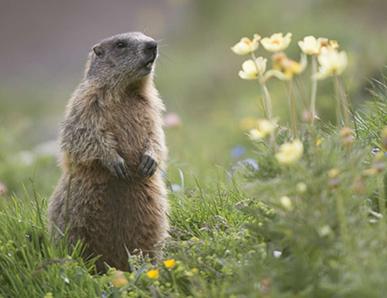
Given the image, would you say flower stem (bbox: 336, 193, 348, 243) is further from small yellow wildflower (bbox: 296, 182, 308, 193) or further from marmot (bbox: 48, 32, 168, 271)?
marmot (bbox: 48, 32, 168, 271)

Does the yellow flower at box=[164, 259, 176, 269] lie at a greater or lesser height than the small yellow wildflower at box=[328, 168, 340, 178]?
lesser

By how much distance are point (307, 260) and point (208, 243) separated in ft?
2.27

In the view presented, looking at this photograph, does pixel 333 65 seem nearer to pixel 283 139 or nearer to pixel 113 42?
pixel 283 139

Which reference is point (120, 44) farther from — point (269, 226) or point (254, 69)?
point (269, 226)

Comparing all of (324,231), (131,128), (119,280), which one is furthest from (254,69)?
(131,128)

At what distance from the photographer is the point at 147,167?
4363 mm

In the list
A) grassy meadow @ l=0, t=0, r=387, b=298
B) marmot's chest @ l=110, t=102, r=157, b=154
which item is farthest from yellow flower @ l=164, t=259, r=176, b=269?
marmot's chest @ l=110, t=102, r=157, b=154

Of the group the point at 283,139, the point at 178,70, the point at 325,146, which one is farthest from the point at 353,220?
the point at 178,70

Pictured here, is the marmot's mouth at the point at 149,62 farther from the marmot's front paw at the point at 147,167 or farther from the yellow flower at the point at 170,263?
the yellow flower at the point at 170,263

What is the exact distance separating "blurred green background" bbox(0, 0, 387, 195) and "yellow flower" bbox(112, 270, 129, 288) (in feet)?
6.66

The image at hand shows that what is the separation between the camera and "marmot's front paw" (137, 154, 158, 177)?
4.36 m

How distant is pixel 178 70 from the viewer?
11820mm

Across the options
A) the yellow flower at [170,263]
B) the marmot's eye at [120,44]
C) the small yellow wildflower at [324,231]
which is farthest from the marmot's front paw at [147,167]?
the small yellow wildflower at [324,231]

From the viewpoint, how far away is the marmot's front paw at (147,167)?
14.3ft
